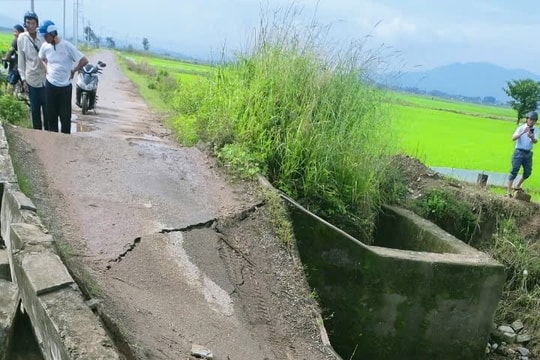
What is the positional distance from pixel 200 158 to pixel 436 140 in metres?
10.9

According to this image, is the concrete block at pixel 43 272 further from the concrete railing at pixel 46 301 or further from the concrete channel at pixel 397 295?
the concrete channel at pixel 397 295

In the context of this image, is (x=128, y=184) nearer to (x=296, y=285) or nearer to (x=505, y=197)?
(x=296, y=285)

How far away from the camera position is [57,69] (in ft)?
19.8

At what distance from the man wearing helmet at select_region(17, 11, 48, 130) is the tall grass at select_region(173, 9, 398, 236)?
1.82m

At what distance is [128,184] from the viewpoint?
15.6ft

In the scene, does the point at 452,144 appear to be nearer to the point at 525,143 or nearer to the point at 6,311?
the point at 525,143

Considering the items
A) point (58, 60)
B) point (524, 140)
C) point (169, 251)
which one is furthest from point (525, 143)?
point (58, 60)

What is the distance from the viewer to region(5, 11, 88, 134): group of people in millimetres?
6027

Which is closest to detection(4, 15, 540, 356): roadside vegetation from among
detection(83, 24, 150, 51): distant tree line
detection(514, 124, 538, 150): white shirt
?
detection(514, 124, 538, 150): white shirt

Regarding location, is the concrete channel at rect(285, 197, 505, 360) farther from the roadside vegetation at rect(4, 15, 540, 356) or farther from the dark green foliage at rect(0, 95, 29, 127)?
the dark green foliage at rect(0, 95, 29, 127)

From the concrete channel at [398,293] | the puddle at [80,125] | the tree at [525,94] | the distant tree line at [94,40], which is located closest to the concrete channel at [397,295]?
the concrete channel at [398,293]

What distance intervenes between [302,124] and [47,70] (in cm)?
312

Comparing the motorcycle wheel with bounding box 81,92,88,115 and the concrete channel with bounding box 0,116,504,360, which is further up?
the motorcycle wheel with bounding box 81,92,88,115

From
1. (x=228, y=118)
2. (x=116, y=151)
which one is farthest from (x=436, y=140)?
(x=116, y=151)
